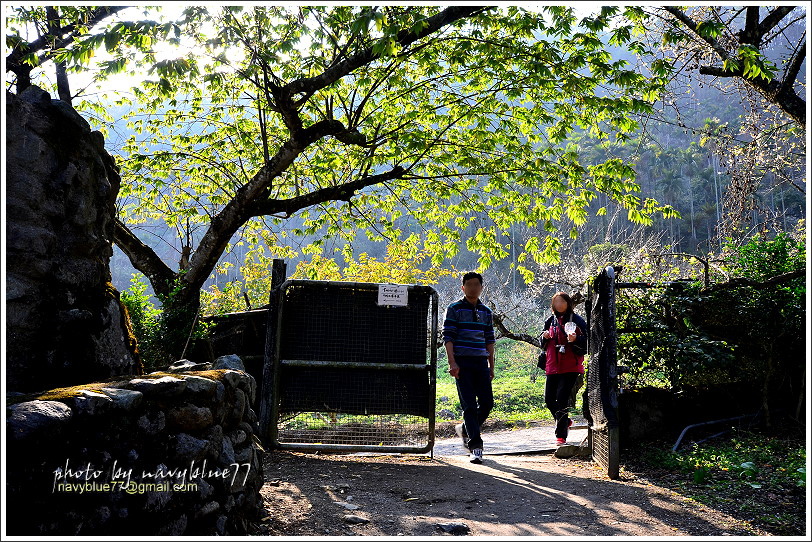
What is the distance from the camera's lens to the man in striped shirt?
623cm

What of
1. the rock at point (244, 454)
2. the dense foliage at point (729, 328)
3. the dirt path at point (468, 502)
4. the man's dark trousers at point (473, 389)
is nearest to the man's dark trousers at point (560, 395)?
the dense foliage at point (729, 328)

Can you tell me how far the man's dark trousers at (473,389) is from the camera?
622cm

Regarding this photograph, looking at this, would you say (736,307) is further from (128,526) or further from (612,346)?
(128,526)

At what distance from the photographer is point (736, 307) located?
6.31 m

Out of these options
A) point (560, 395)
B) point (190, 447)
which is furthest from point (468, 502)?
point (560, 395)

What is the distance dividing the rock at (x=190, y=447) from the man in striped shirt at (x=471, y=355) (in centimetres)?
340

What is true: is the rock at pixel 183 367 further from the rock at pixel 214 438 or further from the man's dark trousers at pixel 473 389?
the man's dark trousers at pixel 473 389

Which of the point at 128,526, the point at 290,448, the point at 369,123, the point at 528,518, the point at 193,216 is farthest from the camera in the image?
the point at 193,216

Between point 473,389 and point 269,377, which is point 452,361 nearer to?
point 473,389

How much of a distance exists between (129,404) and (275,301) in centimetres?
363

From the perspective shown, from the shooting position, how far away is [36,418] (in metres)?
2.31

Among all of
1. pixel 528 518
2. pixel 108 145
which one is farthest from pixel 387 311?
pixel 108 145

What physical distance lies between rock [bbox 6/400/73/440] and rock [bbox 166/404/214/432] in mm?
650

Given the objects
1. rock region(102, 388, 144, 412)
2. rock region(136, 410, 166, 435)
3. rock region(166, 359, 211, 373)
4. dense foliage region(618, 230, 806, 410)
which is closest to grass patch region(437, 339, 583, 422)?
dense foliage region(618, 230, 806, 410)
